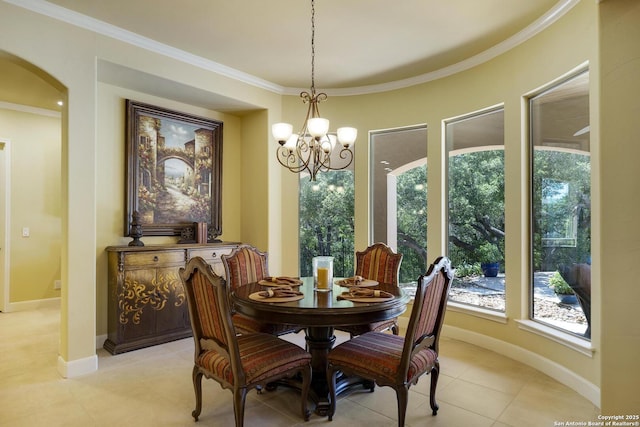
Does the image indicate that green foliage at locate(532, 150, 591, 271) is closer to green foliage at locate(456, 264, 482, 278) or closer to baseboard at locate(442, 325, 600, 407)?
green foliage at locate(456, 264, 482, 278)

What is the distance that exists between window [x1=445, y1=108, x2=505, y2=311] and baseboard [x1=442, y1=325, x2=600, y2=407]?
1.09 feet

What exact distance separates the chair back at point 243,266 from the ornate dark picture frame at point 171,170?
1291mm

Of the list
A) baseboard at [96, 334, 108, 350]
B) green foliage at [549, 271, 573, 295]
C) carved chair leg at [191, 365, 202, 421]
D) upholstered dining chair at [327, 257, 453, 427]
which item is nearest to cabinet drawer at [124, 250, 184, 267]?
baseboard at [96, 334, 108, 350]

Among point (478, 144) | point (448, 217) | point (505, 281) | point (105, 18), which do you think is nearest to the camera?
point (105, 18)

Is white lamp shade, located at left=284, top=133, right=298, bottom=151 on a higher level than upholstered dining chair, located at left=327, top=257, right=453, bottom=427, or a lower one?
higher

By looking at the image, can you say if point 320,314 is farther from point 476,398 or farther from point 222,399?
point 476,398

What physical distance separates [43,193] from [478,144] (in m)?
5.85

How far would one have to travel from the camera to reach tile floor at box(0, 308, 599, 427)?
236 centimetres

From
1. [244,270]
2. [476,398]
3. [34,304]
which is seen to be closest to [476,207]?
[476,398]

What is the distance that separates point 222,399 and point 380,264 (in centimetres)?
→ 176

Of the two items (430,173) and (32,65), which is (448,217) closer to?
(430,173)

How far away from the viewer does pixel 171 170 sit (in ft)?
14.0

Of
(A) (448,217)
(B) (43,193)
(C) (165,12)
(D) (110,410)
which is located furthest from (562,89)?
(B) (43,193)

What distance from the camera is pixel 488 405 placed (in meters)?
2.54
